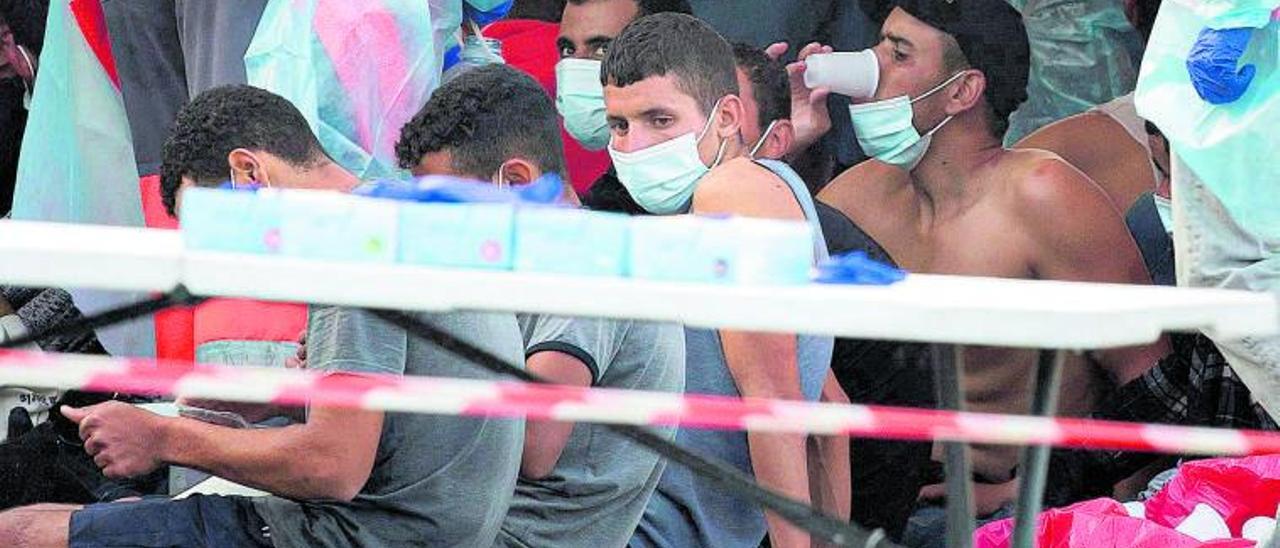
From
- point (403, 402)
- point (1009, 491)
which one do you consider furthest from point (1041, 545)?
point (403, 402)

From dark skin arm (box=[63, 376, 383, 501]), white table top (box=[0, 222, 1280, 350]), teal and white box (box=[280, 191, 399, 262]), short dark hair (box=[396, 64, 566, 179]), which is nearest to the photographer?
white table top (box=[0, 222, 1280, 350])

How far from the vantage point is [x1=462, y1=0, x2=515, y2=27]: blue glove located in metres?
4.76

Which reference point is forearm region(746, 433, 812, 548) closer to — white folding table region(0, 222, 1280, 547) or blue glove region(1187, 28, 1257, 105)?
blue glove region(1187, 28, 1257, 105)

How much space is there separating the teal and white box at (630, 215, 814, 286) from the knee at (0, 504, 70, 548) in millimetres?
1404

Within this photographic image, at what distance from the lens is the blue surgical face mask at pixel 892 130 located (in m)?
4.62

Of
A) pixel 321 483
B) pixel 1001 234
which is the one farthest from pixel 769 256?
pixel 1001 234

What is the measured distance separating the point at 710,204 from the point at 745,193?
0.23 feet

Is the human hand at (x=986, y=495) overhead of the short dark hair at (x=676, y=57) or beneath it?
beneath

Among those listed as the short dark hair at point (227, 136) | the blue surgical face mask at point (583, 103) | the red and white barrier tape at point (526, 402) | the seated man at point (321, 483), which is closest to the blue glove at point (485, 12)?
the blue surgical face mask at point (583, 103)

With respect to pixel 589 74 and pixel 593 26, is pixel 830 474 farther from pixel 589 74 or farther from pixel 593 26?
pixel 593 26

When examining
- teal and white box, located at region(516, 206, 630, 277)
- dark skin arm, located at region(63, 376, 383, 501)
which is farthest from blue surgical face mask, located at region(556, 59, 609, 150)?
teal and white box, located at region(516, 206, 630, 277)

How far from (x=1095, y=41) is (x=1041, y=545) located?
108cm

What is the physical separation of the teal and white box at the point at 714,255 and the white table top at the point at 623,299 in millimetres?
67

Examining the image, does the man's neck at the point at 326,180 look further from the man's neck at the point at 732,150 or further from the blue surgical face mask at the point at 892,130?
the blue surgical face mask at the point at 892,130
